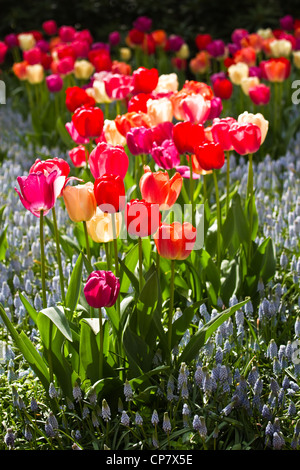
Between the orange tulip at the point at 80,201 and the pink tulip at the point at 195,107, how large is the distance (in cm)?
81

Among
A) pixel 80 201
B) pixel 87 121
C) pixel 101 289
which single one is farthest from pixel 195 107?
pixel 101 289

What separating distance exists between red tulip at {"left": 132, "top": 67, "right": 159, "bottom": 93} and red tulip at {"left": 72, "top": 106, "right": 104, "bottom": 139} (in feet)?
1.73

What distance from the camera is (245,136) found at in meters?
2.54

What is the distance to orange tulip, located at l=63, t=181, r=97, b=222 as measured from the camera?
7.00 feet

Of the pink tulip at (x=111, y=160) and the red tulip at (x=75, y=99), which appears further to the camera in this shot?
the red tulip at (x=75, y=99)

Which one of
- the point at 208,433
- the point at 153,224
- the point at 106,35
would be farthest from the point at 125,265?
the point at 106,35

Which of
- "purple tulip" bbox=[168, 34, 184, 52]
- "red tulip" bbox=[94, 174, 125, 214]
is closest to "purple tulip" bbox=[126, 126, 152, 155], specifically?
"red tulip" bbox=[94, 174, 125, 214]

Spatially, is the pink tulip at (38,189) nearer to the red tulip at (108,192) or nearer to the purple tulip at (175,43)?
the red tulip at (108,192)

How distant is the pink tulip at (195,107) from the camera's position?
2.79 m

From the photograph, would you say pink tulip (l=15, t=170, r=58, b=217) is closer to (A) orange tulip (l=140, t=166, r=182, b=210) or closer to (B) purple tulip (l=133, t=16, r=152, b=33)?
(A) orange tulip (l=140, t=166, r=182, b=210)

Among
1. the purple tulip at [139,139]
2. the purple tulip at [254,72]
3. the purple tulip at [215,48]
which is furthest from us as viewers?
the purple tulip at [215,48]

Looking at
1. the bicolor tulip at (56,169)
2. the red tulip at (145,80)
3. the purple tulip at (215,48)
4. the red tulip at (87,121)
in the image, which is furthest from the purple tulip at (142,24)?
the bicolor tulip at (56,169)

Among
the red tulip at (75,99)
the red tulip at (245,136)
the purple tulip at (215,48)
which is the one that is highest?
the purple tulip at (215,48)

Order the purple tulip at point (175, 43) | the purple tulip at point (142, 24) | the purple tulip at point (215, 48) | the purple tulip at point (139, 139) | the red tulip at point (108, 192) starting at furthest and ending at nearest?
the purple tulip at point (142, 24)
the purple tulip at point (175, 43)
the purple tulip at point (215, 48)
the purple tulip at point (139, 139)
the red tulip at point (108, 192)
